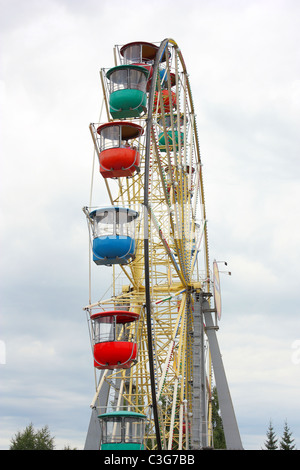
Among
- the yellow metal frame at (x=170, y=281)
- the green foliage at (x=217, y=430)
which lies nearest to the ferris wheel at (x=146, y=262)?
the yellow metal frame at (x=170, y=281)

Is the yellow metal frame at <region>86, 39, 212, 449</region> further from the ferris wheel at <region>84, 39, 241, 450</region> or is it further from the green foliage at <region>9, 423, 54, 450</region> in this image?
the green foliage at <region>9, 423, 54, 450</region>

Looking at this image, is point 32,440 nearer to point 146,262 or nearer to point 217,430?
point 217,430

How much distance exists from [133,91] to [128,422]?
995 centimetres

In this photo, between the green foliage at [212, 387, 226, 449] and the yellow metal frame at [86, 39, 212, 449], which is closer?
the yellow metal frame at [86, 39, 212, 449]

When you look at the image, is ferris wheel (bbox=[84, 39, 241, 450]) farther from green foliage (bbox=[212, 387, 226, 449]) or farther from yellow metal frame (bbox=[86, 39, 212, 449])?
green foliage (bbox=[212, 387, 226, 449])

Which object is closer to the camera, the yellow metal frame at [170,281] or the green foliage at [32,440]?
the yellow metal frame at [170,281]

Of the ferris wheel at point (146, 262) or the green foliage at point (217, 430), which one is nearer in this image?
the ferris wheel at point (146, 262)

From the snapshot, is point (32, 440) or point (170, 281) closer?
point (170, 281)

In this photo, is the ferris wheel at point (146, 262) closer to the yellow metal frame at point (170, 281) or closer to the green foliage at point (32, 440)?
the yellow metal frame at point (170, 281)

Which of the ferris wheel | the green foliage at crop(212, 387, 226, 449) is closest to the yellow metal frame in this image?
the ferris wheel

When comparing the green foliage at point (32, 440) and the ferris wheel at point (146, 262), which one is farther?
the green foliage at point (32, 440)

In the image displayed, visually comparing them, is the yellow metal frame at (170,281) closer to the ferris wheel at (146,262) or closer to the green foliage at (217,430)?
the ferris wheel at (146,262)

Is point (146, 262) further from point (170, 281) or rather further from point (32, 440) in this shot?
point (32, 440)

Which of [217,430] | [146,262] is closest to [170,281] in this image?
[146,262]
